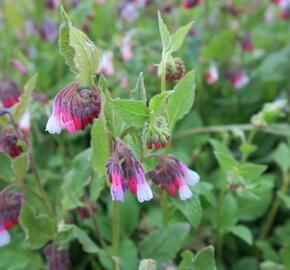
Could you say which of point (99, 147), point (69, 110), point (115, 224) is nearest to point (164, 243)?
point (115, 224)

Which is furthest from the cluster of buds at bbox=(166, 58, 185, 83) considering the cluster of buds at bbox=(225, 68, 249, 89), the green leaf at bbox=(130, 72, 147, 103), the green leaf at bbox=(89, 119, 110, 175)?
the cluster of buds at bbox=(225, 68, 249, 89)

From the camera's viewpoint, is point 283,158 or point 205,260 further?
point 283,158

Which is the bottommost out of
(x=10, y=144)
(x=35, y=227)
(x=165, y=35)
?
(x=35, y=227)

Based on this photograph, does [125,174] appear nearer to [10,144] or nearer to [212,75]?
Result: [10,144]

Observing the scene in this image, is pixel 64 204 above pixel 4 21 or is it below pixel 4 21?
below

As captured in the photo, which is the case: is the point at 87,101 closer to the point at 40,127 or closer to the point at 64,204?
the point at 64,204

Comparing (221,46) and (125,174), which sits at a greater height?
(221,46)

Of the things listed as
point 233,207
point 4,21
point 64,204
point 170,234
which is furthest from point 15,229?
point 4,21

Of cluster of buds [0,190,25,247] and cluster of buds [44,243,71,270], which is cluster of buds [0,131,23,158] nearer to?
cluster of buds [0,190,25,247]
